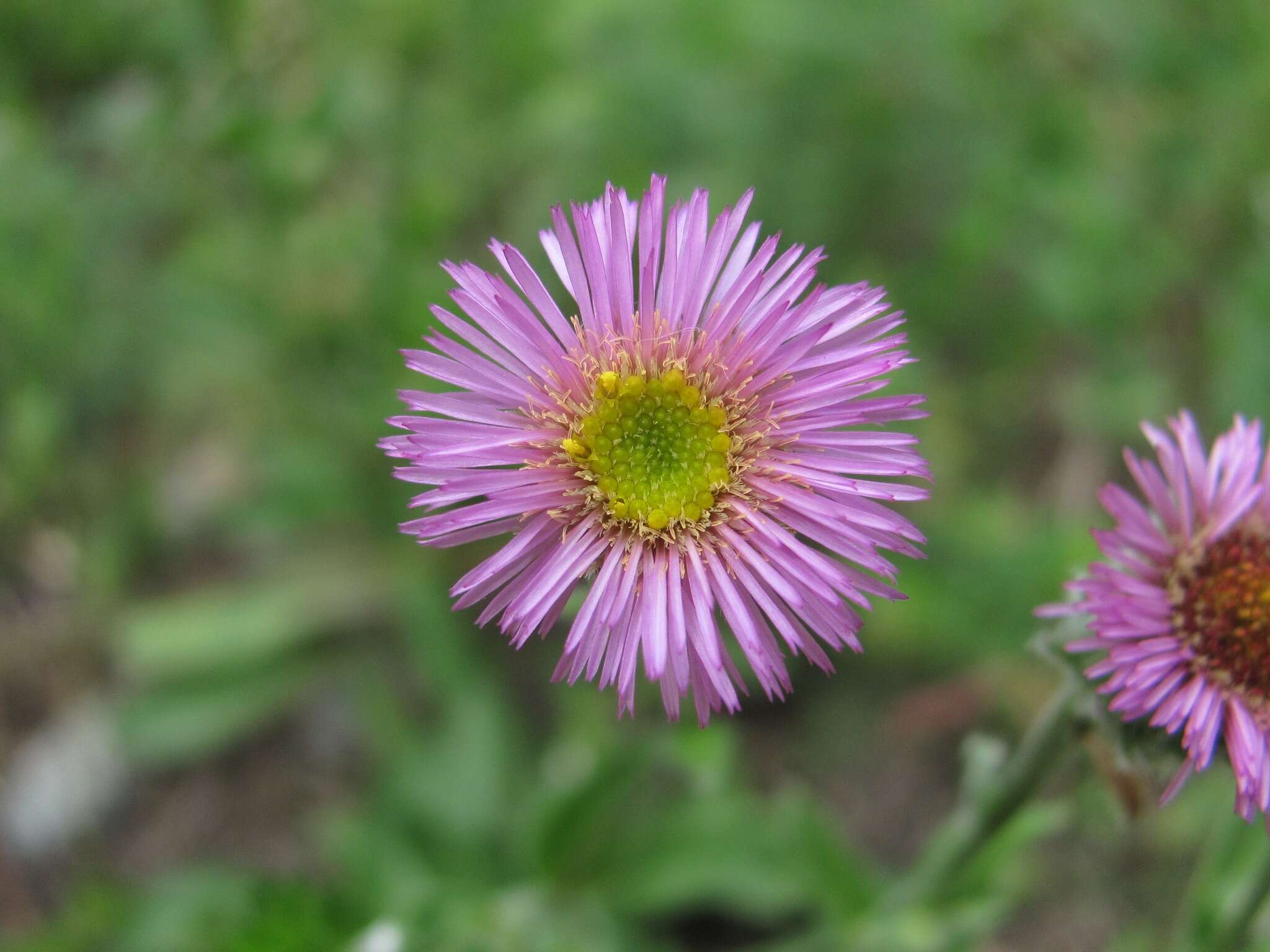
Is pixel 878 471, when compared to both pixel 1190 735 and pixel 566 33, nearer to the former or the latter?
pixel 1190 735

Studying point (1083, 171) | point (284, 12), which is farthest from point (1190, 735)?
point (284, 12)

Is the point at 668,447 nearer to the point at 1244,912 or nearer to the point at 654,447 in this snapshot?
the point at 654,447

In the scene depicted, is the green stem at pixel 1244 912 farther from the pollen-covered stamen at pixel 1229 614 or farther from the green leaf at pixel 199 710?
the green leaf at pixel 199 710

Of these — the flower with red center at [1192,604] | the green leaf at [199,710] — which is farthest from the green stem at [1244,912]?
the green leaf at [199,710]

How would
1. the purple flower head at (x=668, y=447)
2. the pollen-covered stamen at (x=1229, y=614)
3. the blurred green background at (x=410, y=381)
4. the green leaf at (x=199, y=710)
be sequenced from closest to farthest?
the purple flower head at (x=668, y=447) < the pollen-covered stamen at (x=1229, y=614) < the blurred green background at (x=410, y=381) < the green leaf at (x=199, y=710)

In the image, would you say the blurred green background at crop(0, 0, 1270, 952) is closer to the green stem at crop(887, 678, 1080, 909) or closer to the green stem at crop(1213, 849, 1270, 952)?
the green stem at crop(887, 678, 1080, 909)

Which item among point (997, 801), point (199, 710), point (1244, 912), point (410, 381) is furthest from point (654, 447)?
point (199, 710)
